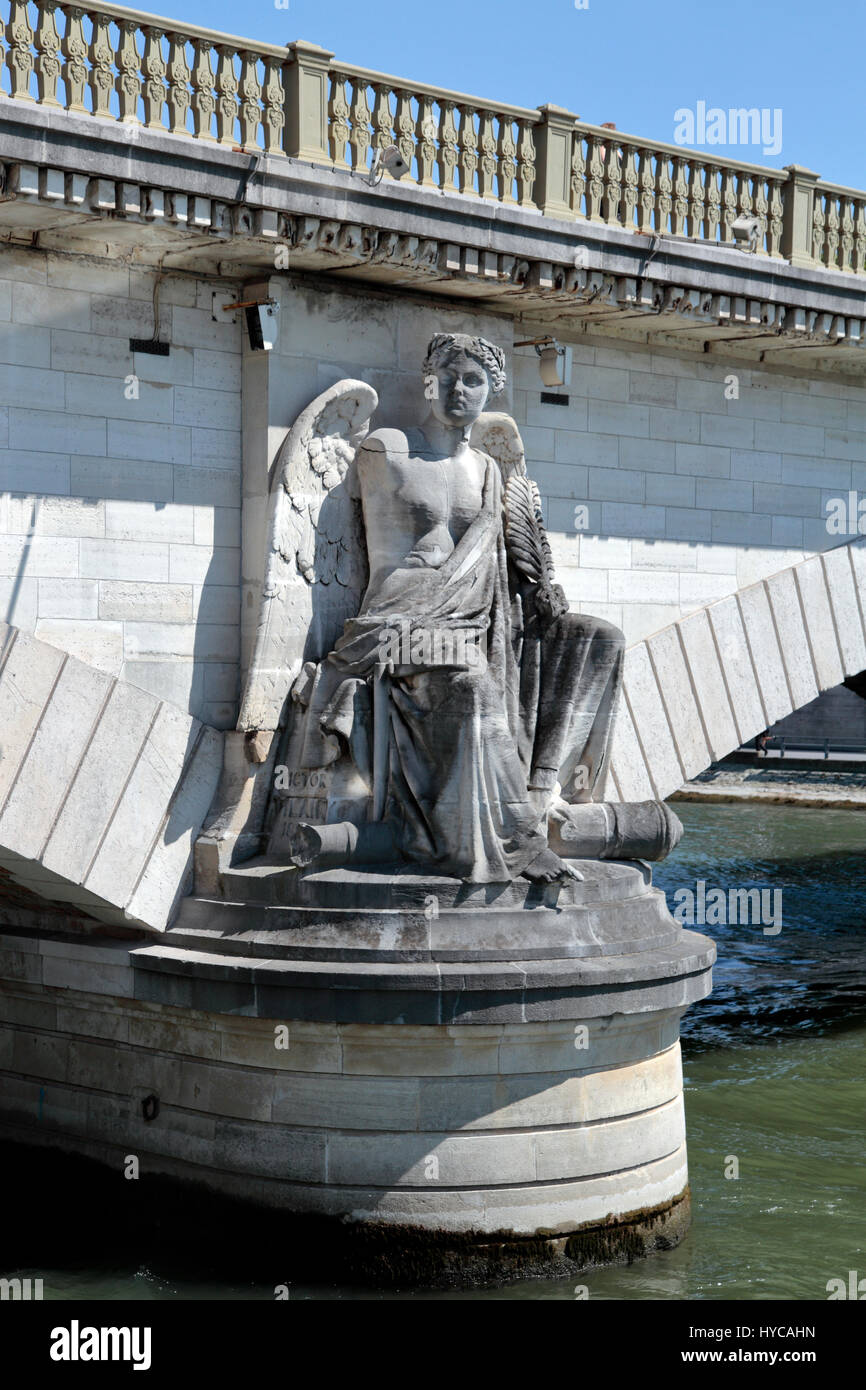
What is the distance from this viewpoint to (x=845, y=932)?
20.8 m

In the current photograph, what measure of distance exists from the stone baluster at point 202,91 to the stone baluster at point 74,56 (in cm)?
66

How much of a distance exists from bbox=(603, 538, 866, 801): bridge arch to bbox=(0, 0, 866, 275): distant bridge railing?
7.83ft

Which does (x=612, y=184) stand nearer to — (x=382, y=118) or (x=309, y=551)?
(x=382, y=118)

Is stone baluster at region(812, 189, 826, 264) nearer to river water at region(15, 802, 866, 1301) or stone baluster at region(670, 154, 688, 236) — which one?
stone baluster at region(670, 154, 688, 236)

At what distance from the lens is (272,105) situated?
10.1 metres

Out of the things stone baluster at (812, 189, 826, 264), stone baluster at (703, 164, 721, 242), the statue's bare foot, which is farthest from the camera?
stone baluster at (812, 189, 826, 264)

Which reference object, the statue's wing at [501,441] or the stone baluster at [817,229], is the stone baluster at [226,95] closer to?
the statue's wing at [501,441]

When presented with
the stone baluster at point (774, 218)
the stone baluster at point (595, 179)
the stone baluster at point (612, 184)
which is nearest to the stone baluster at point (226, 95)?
the stone baluster at point (595, 179)

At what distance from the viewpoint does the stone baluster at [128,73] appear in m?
9.50

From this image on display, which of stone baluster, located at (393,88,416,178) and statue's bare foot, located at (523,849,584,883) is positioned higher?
stone baluster, located at (393,88,416,178)

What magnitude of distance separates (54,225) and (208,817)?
3.30 metres

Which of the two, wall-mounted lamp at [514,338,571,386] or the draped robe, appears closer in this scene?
the draped robe

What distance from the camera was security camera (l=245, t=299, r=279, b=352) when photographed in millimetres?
10055

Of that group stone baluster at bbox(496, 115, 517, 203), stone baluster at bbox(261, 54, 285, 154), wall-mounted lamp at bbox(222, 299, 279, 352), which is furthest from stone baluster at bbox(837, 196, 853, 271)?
wall-mounted lamp at bbox(222, 299, 279, 352)
